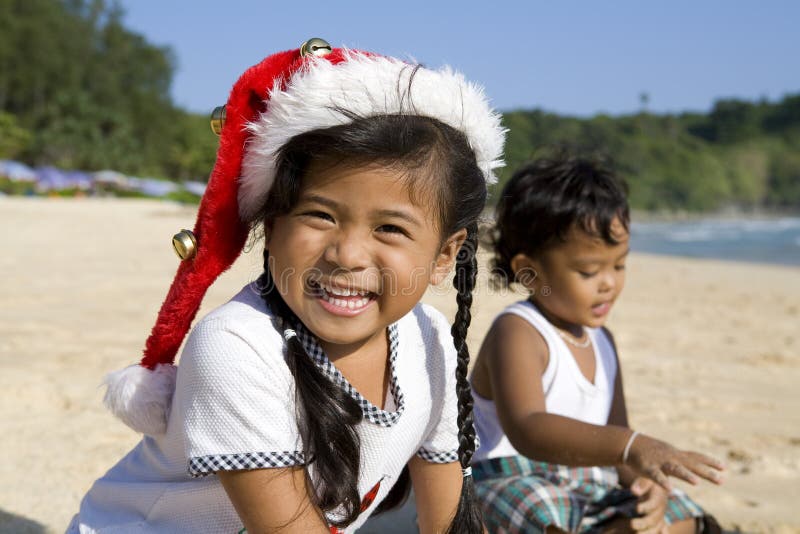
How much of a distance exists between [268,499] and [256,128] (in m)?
0.73

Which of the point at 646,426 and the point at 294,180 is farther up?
the point at 294,180

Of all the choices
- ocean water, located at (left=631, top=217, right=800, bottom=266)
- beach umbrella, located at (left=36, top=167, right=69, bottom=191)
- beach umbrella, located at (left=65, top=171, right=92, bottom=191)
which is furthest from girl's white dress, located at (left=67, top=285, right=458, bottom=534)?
beach umbrella, located at (left=65, top=171, right=92, bottom=191)

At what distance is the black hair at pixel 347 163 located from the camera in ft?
4.94

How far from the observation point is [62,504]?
252cm

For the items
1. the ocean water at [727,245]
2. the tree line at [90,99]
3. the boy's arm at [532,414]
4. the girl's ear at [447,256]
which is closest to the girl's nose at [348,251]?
the girl's ear at [447,256]

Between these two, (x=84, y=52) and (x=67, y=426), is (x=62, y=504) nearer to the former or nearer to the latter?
(x=67, y=426)

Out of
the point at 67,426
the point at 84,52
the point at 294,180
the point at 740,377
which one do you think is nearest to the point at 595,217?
the point at 294,180

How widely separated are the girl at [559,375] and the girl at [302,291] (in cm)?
62

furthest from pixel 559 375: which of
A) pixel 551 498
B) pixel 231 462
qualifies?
pixel 231 462

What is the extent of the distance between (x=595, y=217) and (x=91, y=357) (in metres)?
3.04

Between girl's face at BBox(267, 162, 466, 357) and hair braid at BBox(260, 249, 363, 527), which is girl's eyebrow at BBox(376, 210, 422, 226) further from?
hair braid at BBox(260, 249, 363, 527)

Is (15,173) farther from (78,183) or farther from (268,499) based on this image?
(268,499)

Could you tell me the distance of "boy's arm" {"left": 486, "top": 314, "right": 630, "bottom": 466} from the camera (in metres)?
2.03

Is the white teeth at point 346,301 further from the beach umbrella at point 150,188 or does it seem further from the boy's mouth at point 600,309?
the beach umbrella at point 150,188
